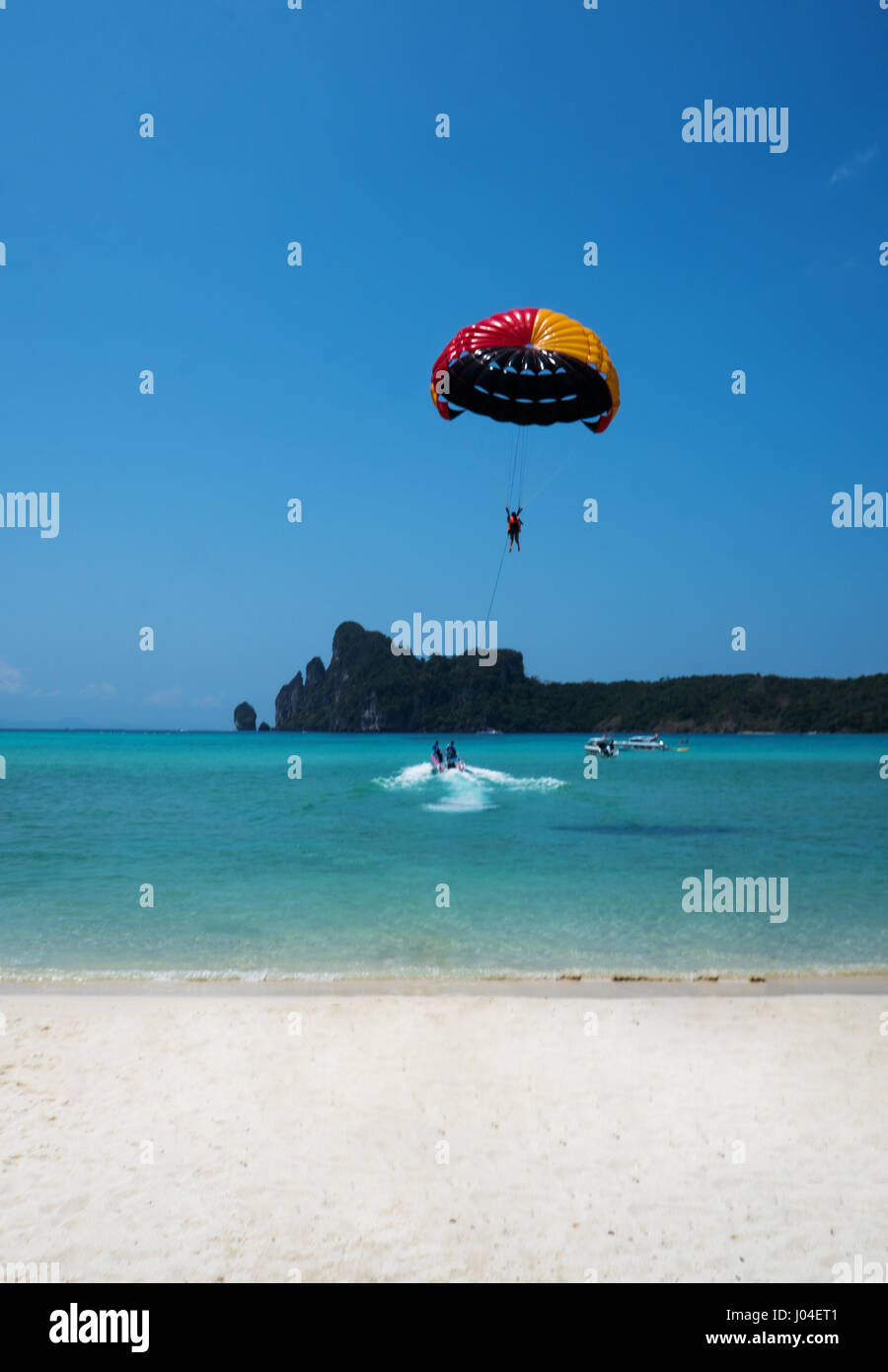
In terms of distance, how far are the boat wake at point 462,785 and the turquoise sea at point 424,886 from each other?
0.71 metres

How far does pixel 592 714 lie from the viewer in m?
169

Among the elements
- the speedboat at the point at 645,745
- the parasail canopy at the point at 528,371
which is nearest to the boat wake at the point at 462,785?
the parasail canopy at the point at 528,371

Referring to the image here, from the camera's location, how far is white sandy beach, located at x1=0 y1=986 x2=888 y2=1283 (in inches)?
151

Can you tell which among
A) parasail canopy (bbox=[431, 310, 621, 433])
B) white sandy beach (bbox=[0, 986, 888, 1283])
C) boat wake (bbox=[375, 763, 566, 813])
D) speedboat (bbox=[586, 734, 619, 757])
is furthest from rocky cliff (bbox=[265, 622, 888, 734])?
white sandy beach (bbox=[0, 986, 888, 1283])

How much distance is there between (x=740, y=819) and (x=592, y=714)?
472ft

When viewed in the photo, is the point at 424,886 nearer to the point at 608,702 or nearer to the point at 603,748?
the point at 603,748

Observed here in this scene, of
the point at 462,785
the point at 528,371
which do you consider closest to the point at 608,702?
the point at 462,785

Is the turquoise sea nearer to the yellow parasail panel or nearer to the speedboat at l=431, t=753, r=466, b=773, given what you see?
the yellow parasail panel

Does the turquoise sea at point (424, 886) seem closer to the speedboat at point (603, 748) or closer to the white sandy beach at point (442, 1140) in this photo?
the white sandy beach at point (442, 1140)

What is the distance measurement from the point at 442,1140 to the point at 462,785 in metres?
36.6

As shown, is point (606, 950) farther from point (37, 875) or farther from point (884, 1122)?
point (37, 875)

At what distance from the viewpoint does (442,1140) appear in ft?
16.5

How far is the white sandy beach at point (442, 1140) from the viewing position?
3.83 meters
